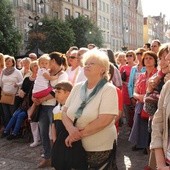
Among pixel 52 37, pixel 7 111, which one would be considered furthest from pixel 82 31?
pixel 7 111

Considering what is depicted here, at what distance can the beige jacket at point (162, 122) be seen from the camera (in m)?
2.27

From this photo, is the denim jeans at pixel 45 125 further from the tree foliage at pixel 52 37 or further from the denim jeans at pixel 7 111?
the tree foliage at pixel 52 37

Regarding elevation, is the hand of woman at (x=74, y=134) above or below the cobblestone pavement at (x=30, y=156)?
above

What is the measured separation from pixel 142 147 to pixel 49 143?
1531 millimetres

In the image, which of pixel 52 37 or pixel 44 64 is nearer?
pixel 44 64

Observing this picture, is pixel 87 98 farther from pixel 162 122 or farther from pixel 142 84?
pixel 142 84

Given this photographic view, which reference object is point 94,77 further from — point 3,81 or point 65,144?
point 3,81

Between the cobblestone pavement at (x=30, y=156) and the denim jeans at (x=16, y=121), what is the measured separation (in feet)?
0.88

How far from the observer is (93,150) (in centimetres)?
315

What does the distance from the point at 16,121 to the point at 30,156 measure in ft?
4.57

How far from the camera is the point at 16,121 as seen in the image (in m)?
6.97

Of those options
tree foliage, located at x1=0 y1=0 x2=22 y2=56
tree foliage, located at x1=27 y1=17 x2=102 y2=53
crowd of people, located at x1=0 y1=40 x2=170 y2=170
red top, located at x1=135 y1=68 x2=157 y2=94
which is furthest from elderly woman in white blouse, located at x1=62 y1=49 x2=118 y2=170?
tree foliage, located at x1=27 y1=17 x2=102 y2=53

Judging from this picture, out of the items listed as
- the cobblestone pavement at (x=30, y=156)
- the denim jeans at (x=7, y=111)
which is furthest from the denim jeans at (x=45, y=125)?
the denim jeans at (x=7, y=111)

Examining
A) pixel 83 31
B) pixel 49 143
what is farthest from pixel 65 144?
pixel 83 31
